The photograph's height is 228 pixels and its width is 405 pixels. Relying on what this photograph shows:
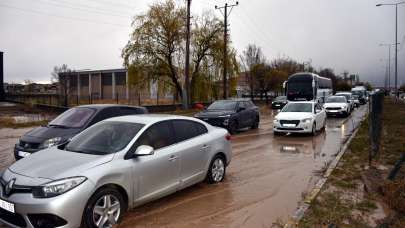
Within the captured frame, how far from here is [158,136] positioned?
228 inches

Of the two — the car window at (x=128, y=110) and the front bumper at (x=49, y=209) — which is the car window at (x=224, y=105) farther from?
the front bumper at (x=49, y=209)

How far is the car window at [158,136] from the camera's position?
5.52 meters

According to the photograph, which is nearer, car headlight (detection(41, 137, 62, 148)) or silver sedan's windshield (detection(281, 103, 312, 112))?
car headlight (detection(41, 137, 62, 148))

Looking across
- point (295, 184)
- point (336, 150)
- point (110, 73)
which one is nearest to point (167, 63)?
point (336, 150)

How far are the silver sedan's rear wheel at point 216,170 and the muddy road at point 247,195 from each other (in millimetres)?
153

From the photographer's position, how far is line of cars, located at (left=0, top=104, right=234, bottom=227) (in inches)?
168

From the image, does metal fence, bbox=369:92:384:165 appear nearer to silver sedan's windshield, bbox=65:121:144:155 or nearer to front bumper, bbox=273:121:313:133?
front bumper, bbox=273:121:313:133

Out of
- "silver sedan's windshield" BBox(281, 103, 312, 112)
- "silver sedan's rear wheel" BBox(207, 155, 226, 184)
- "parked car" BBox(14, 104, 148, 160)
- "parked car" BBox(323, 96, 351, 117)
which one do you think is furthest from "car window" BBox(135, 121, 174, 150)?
"parked car" BBox(323, 96, 351, 117)

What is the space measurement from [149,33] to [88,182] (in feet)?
90.7

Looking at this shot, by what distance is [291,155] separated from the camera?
416 inches

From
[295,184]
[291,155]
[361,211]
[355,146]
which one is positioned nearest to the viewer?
[361,211]

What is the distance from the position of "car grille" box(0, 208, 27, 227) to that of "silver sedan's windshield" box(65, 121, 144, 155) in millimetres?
1280

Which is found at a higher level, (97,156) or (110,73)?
(110,73)

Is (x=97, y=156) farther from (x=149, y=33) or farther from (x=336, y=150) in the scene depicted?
(x=149, y=33)
